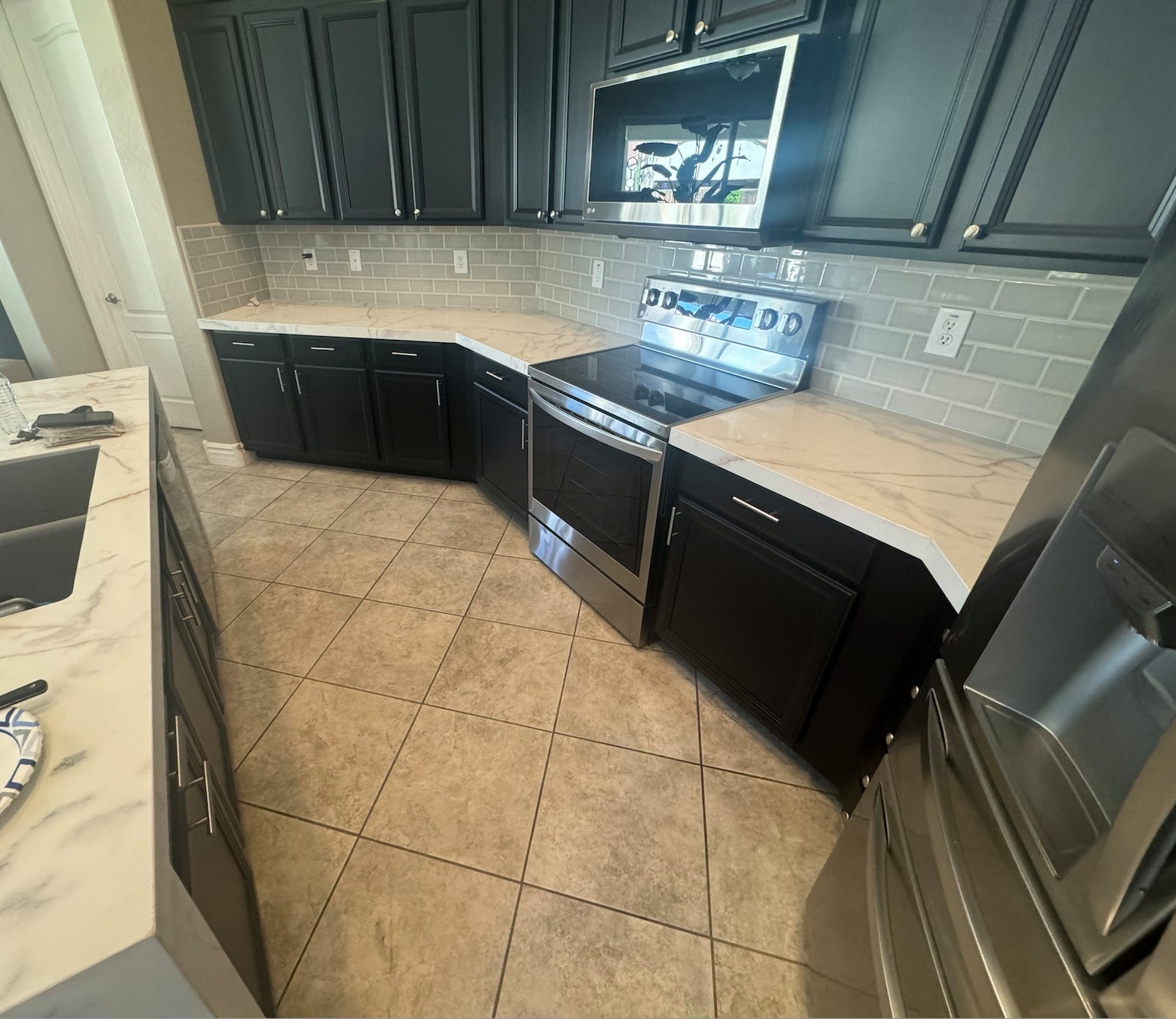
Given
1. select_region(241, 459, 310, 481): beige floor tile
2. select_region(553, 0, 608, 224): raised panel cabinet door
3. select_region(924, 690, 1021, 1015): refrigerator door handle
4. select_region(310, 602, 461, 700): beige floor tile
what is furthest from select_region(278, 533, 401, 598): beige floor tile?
select_region(924, 690, 1021, 1015): refrigerator door handle

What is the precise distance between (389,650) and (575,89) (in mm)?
2177

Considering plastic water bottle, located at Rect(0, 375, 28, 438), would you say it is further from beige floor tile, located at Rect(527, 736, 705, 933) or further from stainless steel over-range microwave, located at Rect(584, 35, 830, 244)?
stainless steel over-range microwave, located at Rect(584, 35, 830, 244)

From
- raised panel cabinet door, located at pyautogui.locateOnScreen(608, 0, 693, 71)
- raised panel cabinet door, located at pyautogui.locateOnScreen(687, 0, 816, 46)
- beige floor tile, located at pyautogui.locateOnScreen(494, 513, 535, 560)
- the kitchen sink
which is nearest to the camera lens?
the kitchen sink

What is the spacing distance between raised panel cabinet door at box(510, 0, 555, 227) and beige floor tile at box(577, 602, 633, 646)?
66.4 inches

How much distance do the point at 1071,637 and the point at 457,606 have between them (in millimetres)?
1884

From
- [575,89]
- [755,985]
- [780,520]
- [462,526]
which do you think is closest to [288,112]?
[575,89]

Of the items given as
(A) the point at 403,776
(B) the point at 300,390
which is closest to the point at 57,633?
(A) the point at 403,776

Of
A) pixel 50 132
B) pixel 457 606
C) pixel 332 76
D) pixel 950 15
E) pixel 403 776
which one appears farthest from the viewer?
pixel 50 132

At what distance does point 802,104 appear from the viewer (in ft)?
4.31

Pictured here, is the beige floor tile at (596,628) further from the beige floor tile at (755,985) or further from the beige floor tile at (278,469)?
the beige floor tile at (278,469)

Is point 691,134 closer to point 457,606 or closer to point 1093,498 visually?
point 1093,498

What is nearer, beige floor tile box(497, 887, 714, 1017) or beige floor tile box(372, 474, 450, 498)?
beige floor tile box(497, 887, 714, 1017)

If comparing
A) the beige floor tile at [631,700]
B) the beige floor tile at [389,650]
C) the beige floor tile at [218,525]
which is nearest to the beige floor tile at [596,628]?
the beige floor tile at [631,700]

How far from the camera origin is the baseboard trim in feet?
10.2
